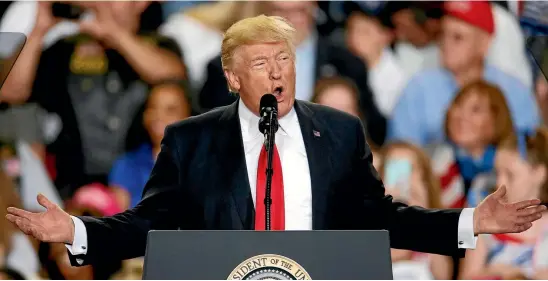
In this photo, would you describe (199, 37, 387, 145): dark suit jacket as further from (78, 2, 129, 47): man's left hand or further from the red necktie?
the red necktie

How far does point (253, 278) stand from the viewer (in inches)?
71.2

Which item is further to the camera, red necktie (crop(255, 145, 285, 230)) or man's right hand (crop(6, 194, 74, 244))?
red necktie (crop(255, 145, 285, 230))

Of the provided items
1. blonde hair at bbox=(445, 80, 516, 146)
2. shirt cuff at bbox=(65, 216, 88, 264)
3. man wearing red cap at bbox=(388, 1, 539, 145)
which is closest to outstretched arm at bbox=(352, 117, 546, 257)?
shirt cuff at bbox=(65, 216, 88, 264)

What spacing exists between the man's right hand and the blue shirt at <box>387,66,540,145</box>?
2.77 m

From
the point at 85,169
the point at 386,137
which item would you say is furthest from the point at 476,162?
the point at 85,169

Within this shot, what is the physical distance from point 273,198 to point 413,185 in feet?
7.85

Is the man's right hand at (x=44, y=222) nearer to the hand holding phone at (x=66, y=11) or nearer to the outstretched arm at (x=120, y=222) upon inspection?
the outstretched arm at (x=120, y=222)

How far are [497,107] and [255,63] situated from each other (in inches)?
100

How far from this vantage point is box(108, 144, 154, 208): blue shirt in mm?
4641

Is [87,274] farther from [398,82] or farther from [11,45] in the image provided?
[398,82]

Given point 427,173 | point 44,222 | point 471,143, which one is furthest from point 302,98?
point 44,222

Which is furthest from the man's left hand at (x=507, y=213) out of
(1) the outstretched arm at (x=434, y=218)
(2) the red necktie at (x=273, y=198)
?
(2) the red necktie at (x=273, y=198)

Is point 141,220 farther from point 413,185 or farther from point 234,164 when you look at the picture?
point 413,185

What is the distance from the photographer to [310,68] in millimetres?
4688
